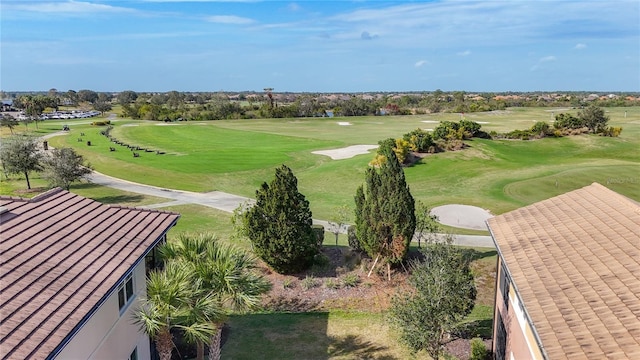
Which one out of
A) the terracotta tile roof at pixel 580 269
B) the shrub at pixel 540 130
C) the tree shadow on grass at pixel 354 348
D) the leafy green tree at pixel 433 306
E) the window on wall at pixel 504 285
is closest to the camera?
the terracotta tile roof at pixel 580 269

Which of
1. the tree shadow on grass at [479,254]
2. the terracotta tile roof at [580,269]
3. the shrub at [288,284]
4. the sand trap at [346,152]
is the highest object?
the terracotta tile roof at [580,269]

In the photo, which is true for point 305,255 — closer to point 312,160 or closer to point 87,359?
point 87,359

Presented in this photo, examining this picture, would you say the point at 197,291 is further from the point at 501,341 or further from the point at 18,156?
the point at 18,156

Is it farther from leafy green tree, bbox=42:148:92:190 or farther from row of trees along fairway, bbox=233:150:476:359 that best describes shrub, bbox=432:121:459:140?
leafy green tree, bbox=42:148:92:190

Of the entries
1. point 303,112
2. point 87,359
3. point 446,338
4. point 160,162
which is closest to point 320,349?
point 446,338

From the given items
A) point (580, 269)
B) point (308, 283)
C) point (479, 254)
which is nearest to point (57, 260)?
point (308, 283)

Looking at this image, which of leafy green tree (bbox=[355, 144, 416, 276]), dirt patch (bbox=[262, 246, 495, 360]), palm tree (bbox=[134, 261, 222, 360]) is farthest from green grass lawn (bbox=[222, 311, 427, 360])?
palm tree (bbox=[134, 261, 222, 360])

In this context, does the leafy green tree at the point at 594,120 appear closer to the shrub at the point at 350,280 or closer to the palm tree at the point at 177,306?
the shrub at the point at 350,280

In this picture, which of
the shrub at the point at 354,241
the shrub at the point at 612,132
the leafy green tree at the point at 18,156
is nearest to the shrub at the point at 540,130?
the shrub at the point at 612,132
